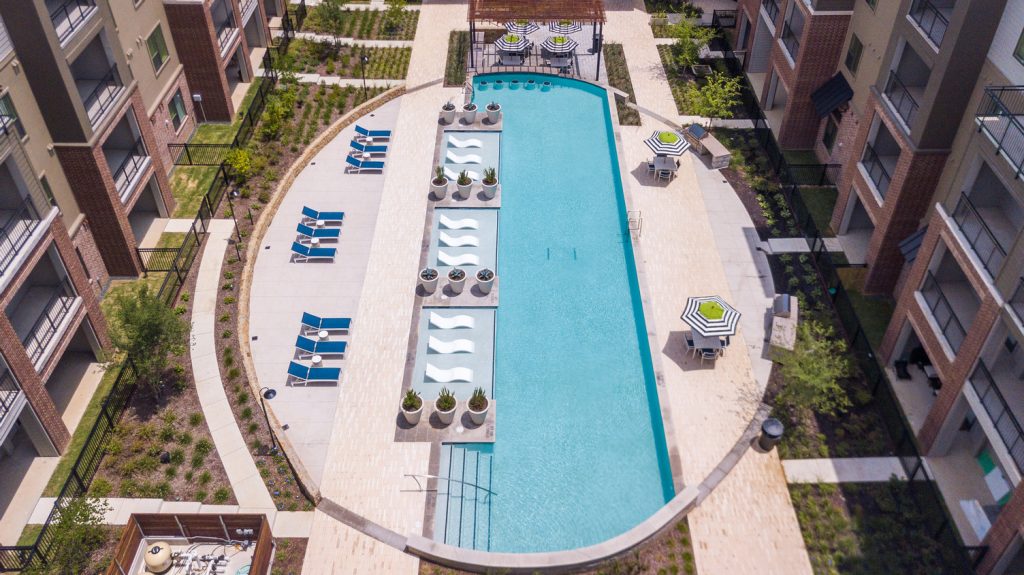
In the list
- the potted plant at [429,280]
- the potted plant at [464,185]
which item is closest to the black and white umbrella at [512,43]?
the potted plant at [464,185]

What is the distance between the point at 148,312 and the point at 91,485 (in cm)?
607

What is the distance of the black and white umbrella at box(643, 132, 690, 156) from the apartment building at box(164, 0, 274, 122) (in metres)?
23.1

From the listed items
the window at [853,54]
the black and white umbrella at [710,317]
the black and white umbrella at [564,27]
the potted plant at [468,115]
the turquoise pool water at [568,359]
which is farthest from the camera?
the black and white umbrella at [564,27]

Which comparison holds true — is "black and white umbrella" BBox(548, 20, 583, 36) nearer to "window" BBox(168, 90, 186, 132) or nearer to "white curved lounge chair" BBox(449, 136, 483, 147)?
"white curved lounge chair" BBox(449, 136, 483, 147)

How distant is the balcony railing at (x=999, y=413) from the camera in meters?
22.2

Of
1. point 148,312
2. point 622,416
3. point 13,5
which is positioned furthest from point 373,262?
point 13,5

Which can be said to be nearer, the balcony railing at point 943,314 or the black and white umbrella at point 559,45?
the balcony railing at point 943,314

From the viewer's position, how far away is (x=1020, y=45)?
24.3m

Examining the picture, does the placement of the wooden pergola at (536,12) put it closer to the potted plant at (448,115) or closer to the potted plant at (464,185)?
the potted plant at (448,115)

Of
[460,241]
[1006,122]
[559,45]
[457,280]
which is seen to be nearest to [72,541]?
[457,280]

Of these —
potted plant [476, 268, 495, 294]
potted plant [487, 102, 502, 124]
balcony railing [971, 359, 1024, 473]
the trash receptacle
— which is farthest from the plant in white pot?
balcony railing [971, 359, 1024, 473]

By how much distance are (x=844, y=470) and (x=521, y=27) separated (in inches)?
1339

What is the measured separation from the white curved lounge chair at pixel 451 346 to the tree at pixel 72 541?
41.6ft

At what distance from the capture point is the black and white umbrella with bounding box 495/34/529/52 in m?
48.0
